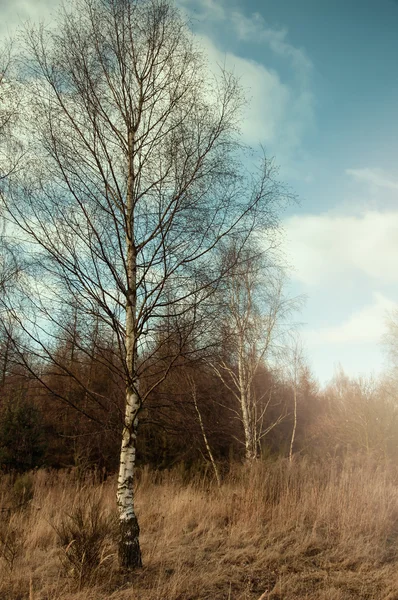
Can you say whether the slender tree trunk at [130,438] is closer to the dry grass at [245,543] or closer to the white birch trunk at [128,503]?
the white birch trunk at [128,503]

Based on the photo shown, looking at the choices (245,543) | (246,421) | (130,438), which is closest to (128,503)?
(130,438)

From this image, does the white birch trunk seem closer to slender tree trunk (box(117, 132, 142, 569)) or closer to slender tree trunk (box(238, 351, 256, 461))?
slender tree trunk (box(117, 132, 142, 569))

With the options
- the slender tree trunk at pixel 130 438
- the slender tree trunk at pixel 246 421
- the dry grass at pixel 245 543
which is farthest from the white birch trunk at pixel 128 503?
the slender tree trunk at pixel 246 421

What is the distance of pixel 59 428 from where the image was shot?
553 inches

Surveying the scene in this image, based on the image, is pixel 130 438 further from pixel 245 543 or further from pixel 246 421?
pixel 246 421

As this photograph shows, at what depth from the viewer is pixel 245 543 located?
211 inches

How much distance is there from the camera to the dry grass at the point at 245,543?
3811 millimetres

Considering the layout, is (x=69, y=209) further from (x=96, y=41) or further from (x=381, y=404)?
(x=381, y=404)

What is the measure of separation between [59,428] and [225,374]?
5.99m

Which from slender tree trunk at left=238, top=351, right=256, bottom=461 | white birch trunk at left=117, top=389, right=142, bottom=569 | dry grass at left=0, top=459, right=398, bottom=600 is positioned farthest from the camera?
slender tree trunk at left=238, top=351, right=256, bottom=461

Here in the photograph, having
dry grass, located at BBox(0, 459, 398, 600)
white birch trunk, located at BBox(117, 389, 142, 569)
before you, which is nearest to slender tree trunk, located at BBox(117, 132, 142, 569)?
white birch trunk, located at BBox(117, 389, 142, 569)

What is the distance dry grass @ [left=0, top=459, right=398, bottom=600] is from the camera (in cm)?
381

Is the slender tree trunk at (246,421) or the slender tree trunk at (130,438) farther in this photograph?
the slender tree trunk at (246,421)

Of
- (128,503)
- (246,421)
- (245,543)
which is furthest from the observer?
(246,421)
